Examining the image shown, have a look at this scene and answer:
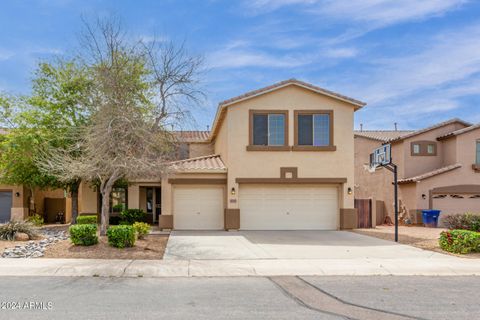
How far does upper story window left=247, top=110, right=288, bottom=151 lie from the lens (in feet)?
69.4

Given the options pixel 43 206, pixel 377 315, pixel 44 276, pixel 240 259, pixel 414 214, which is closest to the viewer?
pixel 377 315

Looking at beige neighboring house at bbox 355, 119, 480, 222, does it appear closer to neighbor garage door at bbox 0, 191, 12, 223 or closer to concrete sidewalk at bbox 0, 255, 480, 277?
concrete sidewalk at bbox 0, 255, 480, 277

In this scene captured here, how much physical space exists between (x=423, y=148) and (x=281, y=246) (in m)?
17.0

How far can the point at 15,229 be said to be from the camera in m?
16.5

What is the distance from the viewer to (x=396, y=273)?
11.4 meters

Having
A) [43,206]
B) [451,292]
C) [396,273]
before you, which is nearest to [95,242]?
[396,273]

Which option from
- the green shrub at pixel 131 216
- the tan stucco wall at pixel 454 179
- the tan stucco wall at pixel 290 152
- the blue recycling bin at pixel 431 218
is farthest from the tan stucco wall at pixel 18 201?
the blue recycling bin at pixel 431 218

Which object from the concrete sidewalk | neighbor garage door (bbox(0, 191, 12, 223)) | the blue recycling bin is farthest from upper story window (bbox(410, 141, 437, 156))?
neighbor garage door (bbox(0, 191, 12, 223))

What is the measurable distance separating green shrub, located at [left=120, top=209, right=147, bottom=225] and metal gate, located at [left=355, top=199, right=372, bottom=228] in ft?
36.3

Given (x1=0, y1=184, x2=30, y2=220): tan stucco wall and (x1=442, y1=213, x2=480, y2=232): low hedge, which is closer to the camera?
(x1=442, y1=213, x2=480, y2=232): low hedge

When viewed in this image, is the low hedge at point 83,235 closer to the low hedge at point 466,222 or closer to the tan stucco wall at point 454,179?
the low hedge at point 466,222

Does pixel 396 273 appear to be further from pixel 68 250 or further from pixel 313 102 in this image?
pixel 313 102

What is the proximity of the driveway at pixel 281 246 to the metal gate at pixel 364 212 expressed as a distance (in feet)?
10.4

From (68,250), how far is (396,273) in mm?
9659
